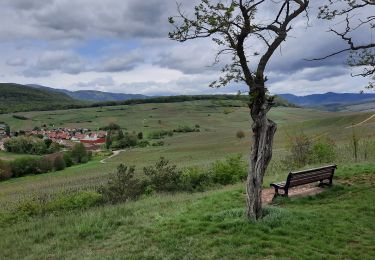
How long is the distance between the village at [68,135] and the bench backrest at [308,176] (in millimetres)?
120651

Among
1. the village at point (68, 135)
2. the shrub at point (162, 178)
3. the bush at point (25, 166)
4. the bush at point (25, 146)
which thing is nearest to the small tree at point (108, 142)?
the village at point (68, 135)

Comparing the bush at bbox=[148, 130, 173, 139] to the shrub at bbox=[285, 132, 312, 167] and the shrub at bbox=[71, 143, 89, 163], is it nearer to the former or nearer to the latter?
the shrub at bbox=[71, 143, 89, 163]

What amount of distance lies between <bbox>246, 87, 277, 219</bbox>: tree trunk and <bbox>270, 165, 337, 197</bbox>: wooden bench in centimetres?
307

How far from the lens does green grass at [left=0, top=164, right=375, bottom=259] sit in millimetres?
8633

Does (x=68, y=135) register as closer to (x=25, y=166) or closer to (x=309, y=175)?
(x=25, y=166)

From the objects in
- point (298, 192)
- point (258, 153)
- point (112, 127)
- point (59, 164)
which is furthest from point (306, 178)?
point (112, 127)

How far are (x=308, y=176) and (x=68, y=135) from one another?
152 meters

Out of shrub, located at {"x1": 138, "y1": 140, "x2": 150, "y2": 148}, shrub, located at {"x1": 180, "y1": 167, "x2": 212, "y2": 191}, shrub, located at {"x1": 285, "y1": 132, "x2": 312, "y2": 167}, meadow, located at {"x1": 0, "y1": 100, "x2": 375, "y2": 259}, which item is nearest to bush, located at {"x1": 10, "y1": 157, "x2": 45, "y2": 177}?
shrub, located at {"x1": 138, "y1": 140, "x2": 150, "y2": 148}

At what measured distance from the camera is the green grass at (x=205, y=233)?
28.3 ft

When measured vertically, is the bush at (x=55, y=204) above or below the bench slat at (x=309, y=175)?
below

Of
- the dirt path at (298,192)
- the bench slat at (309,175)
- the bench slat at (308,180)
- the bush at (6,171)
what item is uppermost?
the bench slat at (309,175)

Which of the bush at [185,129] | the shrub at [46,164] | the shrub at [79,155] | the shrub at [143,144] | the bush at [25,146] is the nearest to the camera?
the shrub at [46,164]

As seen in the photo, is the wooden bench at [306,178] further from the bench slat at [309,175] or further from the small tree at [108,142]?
the small tree at [108,142]

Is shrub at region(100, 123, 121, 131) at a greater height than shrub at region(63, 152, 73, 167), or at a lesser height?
greater
